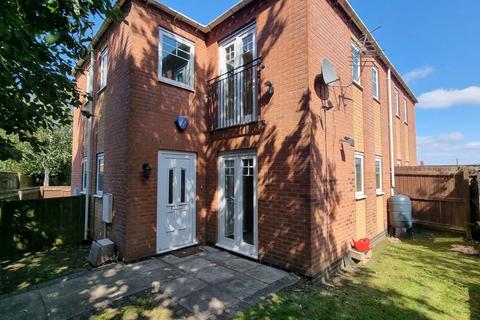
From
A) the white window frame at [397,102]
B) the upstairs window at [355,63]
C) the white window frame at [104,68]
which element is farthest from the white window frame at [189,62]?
the white window frame at [397,102]

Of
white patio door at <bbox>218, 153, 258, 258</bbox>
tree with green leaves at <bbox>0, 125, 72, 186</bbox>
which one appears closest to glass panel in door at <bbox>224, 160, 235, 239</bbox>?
white patio door at <bbox>218, 153, 258, 258</bbox>

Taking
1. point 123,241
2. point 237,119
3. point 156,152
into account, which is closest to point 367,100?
point 237,119

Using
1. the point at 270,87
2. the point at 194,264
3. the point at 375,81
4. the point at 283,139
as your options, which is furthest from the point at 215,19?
the point at 194,264

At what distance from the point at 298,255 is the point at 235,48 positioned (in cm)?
552

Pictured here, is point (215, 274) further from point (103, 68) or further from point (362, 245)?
point (103, 68)

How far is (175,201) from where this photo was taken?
6941 mm

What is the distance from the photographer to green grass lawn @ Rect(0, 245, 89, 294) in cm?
522

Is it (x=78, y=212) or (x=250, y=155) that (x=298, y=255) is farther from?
(x=78, y=212)

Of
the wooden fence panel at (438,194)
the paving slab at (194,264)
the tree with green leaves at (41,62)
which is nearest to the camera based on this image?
the tree with green leaves at (41,62)

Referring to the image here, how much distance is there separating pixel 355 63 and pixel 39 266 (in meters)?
10.2

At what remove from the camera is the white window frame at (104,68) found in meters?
8.02

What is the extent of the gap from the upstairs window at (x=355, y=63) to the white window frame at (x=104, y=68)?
25.0 feet

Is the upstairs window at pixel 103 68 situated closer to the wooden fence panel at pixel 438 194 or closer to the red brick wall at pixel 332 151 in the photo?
the red brick wall at pixel 332 151

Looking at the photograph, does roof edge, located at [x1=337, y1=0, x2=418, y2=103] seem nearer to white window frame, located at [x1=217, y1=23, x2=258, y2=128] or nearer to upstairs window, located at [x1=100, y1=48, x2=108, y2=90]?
white window frame, located at [x1=217, y1=23, x2=258, y2=128]
